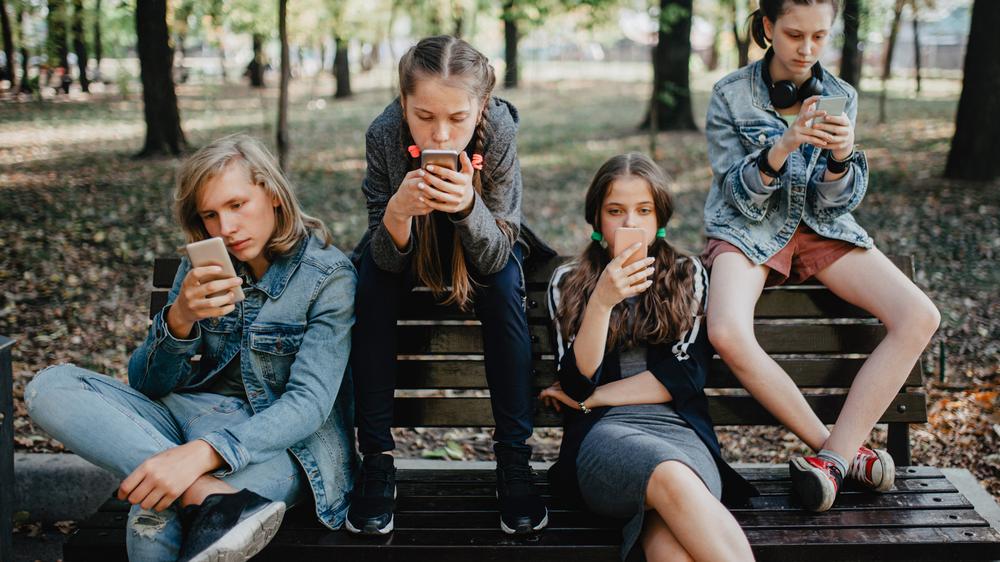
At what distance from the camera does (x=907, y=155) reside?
11039mm

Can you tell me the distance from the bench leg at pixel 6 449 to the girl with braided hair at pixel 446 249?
1197mm

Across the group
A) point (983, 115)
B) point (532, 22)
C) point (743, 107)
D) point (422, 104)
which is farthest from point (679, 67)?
point (422, 104)

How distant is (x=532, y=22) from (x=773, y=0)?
871 centimetres

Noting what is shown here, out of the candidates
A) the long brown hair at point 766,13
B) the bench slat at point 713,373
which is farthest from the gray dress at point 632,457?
the long brown hair at point 766,13

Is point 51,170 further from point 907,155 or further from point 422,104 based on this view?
point 907,155

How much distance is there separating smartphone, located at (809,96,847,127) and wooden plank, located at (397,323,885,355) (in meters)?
0.84

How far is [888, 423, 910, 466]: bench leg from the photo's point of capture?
3.34 metres

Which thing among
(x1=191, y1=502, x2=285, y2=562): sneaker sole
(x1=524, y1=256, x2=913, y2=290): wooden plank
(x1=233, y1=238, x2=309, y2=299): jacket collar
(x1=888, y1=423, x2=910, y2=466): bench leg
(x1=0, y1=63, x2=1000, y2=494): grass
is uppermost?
(x1=233, y1=238, x2=309, y2=299): jacket collar

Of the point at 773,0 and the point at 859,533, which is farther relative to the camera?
the point at 773,0

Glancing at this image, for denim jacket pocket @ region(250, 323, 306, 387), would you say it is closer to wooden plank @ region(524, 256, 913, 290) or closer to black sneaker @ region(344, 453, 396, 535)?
black sneaker @ region(344, 453, 396, 535)

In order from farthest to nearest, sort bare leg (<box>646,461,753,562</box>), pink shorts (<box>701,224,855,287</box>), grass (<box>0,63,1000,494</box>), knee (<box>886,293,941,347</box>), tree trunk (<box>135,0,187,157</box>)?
1. tree trunk (<box>135,0,187,157</box>)
2. grass (<box>0,63,1000,494</box>)
3. pink shorts (<box>701,224,855,287</box>)
4. knee (<box>886,293,941,347</box>)
5. bare leg (<box>646,461,753,562</box>)

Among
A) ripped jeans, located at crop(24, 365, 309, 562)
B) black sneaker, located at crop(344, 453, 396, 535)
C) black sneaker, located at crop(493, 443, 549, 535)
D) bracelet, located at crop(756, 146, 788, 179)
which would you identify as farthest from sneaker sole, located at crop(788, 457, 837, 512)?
ripped jeans, located at crop(24, 365, 309, 562)

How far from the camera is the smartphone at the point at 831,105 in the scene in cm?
286

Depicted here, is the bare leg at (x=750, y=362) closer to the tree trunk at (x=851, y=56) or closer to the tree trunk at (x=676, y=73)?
the tree trunk at (x=676, y=73)
